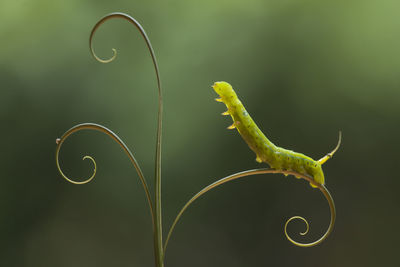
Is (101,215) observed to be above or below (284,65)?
below

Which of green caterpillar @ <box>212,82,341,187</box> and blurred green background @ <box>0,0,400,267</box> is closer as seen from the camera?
green caterpillar @ <box>212,82,341,187</box>

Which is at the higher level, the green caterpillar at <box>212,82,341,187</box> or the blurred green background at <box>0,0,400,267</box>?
the blurred green background at <box>0,0,400,267</box>

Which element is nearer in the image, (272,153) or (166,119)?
(272,153)

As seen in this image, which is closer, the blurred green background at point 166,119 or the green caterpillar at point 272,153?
the green caterpillar at point 272,153

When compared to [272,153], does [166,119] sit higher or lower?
higher

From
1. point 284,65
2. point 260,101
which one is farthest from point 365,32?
point 260,101

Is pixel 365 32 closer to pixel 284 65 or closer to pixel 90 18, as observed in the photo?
pixel 284 65

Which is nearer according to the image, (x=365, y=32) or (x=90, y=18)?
(x=365, y=32)

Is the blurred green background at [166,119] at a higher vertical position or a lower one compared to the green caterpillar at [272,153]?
higher
